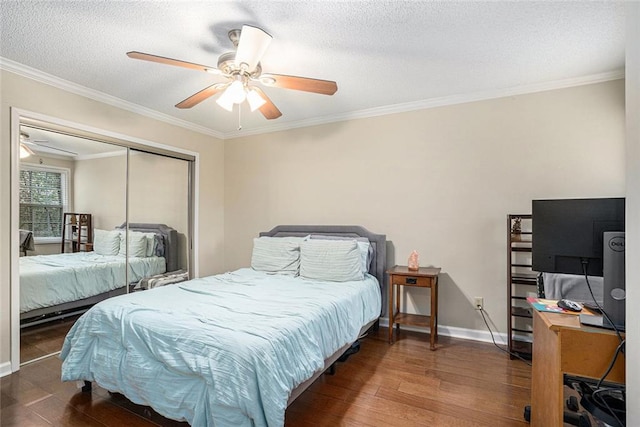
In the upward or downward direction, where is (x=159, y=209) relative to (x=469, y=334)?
upward

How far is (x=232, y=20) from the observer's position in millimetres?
1961

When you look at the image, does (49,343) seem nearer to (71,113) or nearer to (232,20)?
(71,113)

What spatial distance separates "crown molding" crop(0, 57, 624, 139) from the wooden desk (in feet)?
7.83

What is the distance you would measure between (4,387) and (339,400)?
2.40 metres

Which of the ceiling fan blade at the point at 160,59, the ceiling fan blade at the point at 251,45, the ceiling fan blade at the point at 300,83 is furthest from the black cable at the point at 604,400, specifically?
the ceiling fan blade at the point at 160,59

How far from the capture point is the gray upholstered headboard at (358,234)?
3377mm

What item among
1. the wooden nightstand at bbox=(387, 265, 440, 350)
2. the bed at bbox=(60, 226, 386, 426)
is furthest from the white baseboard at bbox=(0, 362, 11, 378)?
the wooden nightstand at bbox=(387, 265, 440, 350)

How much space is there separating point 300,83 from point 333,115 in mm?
1639

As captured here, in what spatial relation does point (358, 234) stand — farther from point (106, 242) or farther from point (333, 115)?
point (106, 242)

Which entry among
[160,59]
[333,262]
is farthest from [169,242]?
[160,59]

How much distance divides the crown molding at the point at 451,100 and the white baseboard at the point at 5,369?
11.1 ft

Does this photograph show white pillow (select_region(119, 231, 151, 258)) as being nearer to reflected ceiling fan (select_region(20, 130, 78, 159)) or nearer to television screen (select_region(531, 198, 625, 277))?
reflected ceiling fan (select_region(20, 130, 78, 159))

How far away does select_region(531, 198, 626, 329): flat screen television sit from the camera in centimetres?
123

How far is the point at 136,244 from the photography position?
11.5 ft
